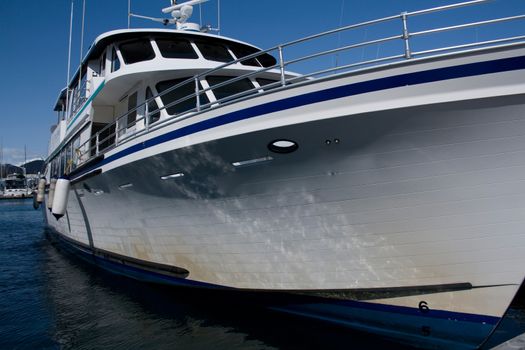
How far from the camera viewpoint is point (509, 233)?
3854mm

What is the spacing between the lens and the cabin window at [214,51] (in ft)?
24.8

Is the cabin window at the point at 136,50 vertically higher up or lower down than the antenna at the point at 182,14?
lower down

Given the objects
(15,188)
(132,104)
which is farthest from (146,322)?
(15,188)

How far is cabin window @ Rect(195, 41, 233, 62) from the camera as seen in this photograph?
24.8 feet

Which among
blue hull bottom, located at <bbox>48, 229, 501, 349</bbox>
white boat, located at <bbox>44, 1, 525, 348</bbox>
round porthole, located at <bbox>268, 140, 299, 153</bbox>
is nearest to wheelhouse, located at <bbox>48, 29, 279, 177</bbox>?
→ white boat, located at <bbox>44, 1, 525, 348</bbox>

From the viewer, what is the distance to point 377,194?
404 cm

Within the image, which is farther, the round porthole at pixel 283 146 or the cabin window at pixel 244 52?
the cabin window at pixel 244 52

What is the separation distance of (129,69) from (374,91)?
441cm

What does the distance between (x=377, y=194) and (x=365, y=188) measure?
5.3 inches

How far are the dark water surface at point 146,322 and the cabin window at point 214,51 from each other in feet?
14.3

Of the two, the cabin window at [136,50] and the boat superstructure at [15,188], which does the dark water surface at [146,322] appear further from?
the boat superstructure at [15,188]

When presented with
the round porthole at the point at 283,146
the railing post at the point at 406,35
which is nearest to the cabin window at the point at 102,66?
the round porthole at the point at 283,146

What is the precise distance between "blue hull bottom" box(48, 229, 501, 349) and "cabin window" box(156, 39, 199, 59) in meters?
4.12

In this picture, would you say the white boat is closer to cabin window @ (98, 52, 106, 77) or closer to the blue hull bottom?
the blue hull bottom
